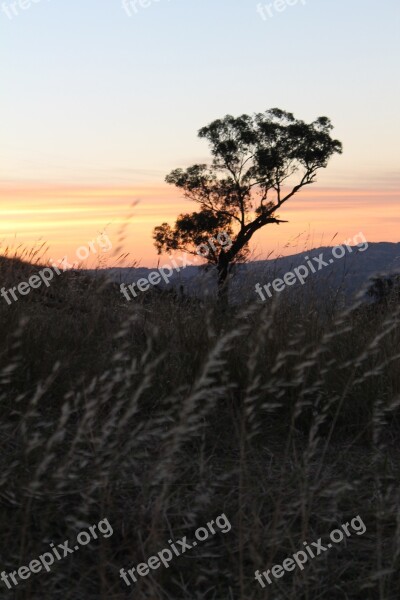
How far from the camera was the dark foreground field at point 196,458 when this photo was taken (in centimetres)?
231

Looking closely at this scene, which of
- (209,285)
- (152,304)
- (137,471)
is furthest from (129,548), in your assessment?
(152,304)

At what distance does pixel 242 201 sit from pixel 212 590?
1266 inches

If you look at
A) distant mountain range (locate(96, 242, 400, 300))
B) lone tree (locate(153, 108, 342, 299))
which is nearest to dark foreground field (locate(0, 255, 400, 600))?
distant mountain range (locate(96, 242, 400, 300))

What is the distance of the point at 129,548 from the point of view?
2.44m

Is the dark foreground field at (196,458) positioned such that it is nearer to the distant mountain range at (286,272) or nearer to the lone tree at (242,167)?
the distant mountain range at (286,272)

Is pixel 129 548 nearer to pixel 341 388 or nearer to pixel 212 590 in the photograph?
pixel 212 590

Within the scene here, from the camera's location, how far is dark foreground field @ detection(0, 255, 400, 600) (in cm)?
231

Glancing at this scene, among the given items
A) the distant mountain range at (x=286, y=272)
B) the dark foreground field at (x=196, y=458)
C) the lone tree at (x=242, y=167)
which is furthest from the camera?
the lone tree at (x=242, y=167)

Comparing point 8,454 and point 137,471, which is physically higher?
point 8,454

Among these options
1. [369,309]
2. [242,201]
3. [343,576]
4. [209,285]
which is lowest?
[343,576]

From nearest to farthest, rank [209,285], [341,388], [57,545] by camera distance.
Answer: [57,545]
[341,388]
[209,285]

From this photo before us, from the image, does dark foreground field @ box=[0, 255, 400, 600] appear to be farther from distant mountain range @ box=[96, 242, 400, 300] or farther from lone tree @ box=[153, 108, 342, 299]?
lone tree @ box=[153, 108, 342, 299]

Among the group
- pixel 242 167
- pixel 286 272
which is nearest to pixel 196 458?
pixel 286 272

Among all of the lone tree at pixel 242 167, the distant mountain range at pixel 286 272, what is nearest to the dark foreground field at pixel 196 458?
the distant mountain range at pixel 286 272
